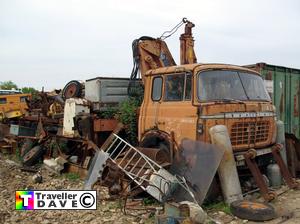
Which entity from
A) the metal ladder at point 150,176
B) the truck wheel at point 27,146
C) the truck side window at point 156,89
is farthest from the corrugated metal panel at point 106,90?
the metal ladder at point 150,176

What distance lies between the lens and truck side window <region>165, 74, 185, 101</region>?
6.38 meters

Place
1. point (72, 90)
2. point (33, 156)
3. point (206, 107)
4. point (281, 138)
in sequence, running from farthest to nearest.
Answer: point (72, 90) < point (33, 156) < point (281, 138) < point (206, 107)

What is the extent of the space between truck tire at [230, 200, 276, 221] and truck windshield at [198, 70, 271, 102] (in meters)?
1.79

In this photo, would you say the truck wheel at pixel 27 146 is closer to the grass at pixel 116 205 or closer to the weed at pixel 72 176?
the weed at pixel 72 176

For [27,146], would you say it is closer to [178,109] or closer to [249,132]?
[178,109]


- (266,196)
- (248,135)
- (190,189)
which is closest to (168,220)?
(190,189)

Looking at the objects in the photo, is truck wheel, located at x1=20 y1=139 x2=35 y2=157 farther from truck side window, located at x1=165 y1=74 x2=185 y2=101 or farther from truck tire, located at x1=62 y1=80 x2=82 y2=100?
truck side window, located at x1=165 y1=74 x2=185 y2=101

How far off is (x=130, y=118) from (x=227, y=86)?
231cm

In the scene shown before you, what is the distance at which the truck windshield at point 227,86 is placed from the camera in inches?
241

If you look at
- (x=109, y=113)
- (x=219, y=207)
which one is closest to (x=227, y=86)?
(x=219, y=207)

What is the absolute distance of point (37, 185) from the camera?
306 inches

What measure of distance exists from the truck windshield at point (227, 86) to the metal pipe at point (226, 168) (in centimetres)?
65

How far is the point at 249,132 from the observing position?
20.9ft

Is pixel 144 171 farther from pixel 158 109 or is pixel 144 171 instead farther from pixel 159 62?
pixel 159 62
